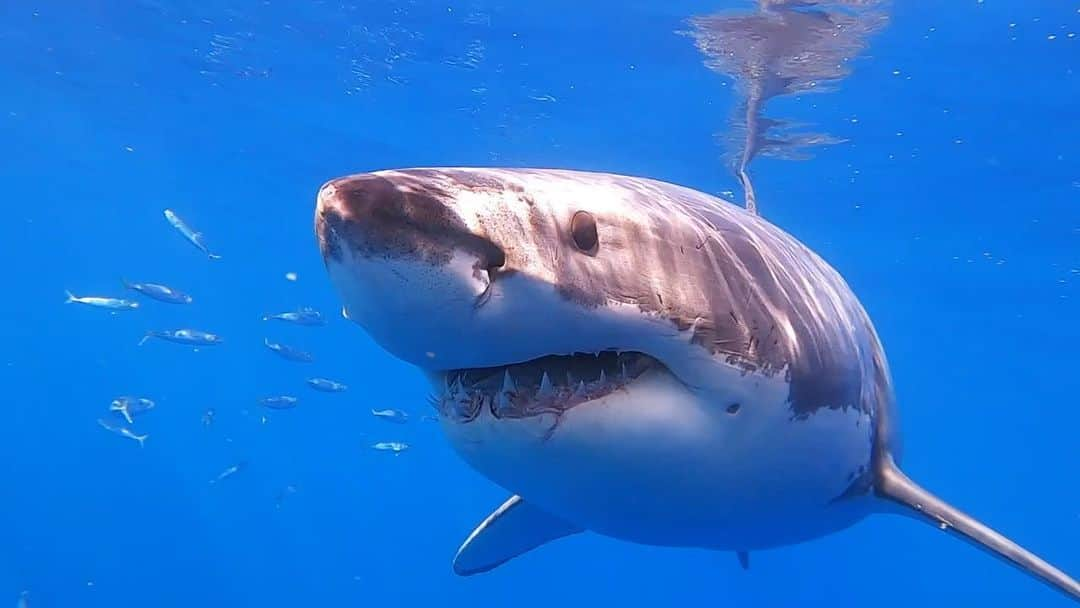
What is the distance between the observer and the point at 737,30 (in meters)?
12.6

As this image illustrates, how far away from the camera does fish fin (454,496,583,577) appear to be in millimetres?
4586

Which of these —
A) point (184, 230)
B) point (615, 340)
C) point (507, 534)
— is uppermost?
point (615, 340)

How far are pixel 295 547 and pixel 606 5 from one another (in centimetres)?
6984

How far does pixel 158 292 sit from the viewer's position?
1191cm

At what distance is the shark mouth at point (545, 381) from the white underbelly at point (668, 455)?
0.9 inches

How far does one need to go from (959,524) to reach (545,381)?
6.99 feet

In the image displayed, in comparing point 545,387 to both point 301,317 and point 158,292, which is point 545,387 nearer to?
point 158,292

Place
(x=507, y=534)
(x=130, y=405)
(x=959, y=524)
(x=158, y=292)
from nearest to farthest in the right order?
(x=959, y=524) → (x=507, y=534) → (x=158, y=292) → (x=130, y=405)

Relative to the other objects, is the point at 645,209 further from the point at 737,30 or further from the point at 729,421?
the point at 737,30

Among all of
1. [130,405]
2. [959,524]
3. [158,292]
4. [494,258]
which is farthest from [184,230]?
[494,258]

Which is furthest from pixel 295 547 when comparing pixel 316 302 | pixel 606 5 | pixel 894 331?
pixel 606 5

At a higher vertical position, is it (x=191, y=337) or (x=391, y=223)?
(x=391, y=223)

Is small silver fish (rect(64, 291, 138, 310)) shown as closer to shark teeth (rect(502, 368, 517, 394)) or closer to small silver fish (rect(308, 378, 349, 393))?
small silver fish (rect(308, 378, 349, 393))

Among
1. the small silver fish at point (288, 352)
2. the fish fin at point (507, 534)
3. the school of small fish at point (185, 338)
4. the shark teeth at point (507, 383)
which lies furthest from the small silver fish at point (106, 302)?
the shark teeth at point (507, 383)
